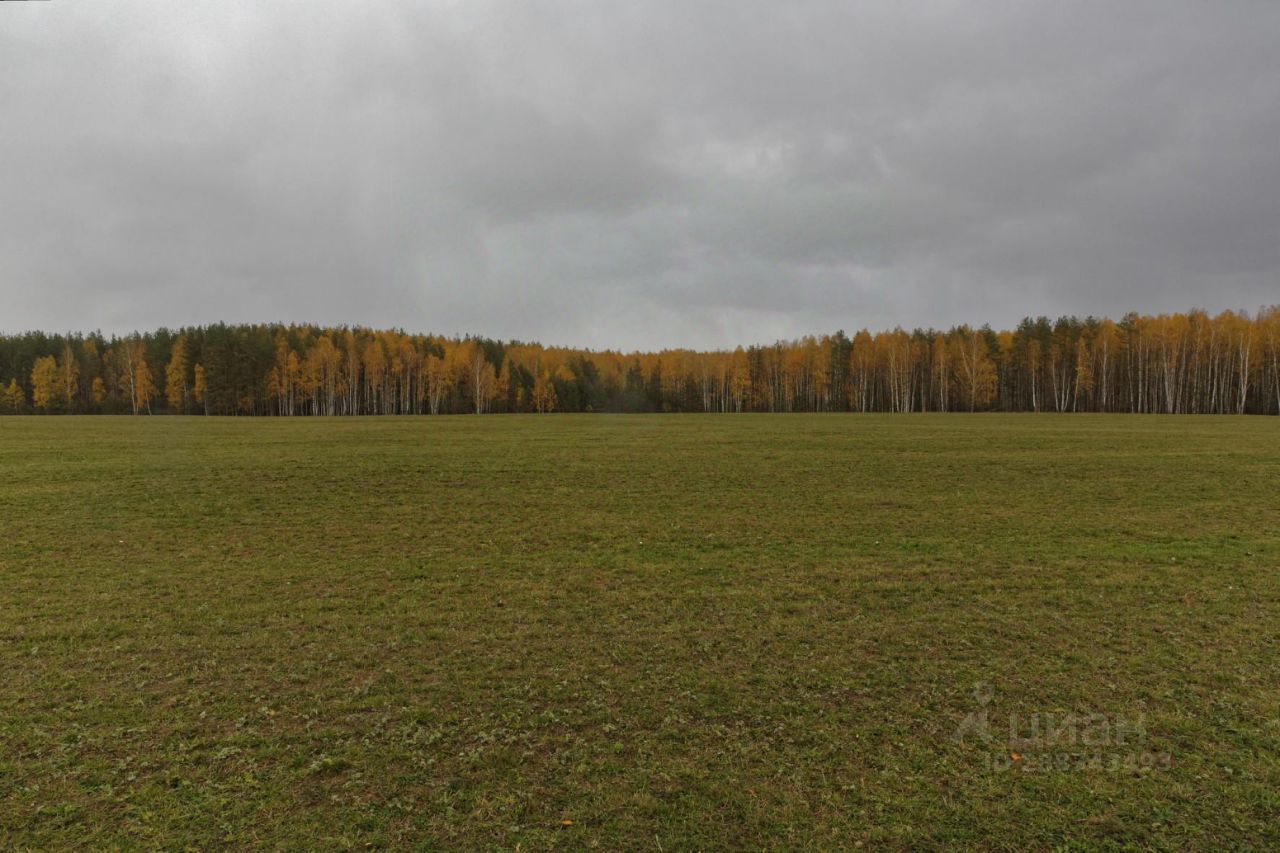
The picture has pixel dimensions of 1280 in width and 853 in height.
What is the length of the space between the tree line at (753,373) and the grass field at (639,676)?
113 metres

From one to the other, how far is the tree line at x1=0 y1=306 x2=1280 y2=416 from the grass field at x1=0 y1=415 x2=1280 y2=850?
113157 mm

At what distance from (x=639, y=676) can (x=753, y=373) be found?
143873 mm

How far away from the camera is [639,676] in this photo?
9.25 m

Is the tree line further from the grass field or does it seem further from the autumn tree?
the grass field

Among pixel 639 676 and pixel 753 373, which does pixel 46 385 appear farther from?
pixel 639 676

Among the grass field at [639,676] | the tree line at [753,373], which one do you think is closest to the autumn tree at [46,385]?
the tree line at [753,373]

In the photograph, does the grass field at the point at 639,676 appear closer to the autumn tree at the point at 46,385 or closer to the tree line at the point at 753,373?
the tree line at the point at 753,373

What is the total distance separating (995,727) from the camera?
7754 mm

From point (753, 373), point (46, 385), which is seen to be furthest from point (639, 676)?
point (46, 385)

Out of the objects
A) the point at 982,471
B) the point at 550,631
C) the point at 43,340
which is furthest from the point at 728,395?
the point at 43,340

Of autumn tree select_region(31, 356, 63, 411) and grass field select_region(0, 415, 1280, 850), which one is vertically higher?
autumn tree select_region(31, 356, 63, 411)

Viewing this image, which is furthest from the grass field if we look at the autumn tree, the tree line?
the autumn tree

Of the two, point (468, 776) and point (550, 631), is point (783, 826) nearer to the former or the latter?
point (468, 776)

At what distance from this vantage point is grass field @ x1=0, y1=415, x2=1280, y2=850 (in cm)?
617
